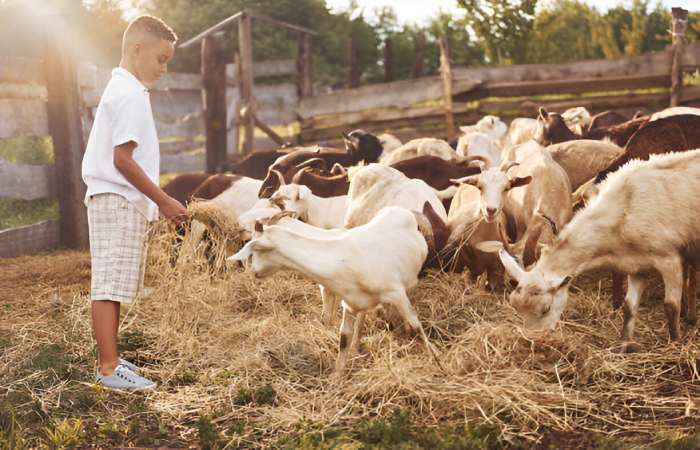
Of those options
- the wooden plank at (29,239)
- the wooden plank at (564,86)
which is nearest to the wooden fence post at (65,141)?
the wooden plank at (29,239)

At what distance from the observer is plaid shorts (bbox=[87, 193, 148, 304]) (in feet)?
16.9

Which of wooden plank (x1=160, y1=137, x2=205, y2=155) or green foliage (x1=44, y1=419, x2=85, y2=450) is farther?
wooden plank (x1=160, y1=137, x2=205, y2=155)

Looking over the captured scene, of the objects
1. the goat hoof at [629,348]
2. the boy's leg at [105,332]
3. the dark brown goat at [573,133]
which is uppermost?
the dark brown goat at [573,133]

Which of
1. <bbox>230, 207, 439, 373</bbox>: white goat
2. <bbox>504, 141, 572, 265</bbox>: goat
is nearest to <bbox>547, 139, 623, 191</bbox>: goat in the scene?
<bbox>504, 141, 572, 265</bbox>: goat

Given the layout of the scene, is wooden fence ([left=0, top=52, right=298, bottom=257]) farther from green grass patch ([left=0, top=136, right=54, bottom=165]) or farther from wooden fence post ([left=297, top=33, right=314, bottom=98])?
wooden fence post ([left=297, top=33, right=314, bottom=98])

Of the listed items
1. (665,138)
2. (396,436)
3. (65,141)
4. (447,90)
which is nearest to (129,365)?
(396,436)

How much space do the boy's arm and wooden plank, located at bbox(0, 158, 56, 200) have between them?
5011 millimetres

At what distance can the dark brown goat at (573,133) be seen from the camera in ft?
31.0

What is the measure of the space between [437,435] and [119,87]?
277 cm

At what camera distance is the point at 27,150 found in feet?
37.1

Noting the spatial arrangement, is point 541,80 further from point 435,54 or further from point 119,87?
point 435,54

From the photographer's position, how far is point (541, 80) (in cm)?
1561

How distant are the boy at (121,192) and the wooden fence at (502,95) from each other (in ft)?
35.7

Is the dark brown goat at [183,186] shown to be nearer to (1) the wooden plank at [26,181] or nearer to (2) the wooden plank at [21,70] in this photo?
(1) the wooden plank at [26,181]
